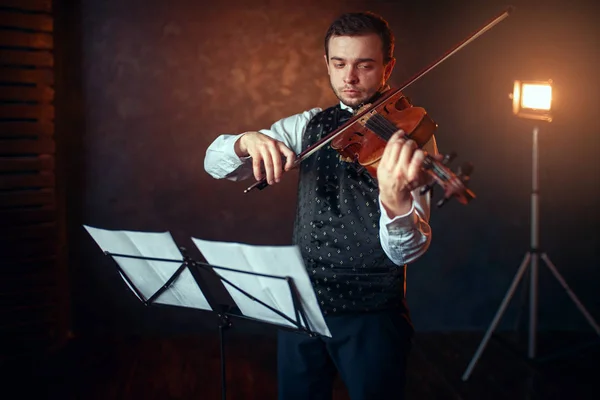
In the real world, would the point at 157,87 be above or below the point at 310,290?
above

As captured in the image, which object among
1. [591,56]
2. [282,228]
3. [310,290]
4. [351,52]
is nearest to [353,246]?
[310,290]

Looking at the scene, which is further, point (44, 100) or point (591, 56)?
point (591, 56)

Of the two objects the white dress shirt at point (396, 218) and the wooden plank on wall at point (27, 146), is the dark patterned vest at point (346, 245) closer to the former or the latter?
the white dress shirt at point (396, 218)

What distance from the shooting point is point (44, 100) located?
130 inches

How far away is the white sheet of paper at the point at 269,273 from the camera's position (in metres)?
1.44

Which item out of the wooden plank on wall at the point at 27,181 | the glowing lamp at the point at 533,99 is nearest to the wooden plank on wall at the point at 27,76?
the wooden plank on wall at the point at 27,181

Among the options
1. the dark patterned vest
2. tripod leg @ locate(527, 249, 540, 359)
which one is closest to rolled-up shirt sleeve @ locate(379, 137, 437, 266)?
the dark patterned vest

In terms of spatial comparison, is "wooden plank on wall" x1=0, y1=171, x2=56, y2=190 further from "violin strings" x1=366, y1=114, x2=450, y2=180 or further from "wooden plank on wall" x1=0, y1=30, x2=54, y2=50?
"violin strings" x1=366, y1=114, x2=450, y2=180

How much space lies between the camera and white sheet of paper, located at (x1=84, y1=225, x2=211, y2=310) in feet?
5.28

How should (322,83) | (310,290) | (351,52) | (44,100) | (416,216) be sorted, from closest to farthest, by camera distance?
(310,290), (416,216), (351,52), (44,100), (322,83)

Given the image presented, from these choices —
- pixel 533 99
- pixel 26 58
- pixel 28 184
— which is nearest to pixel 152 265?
pixel 28 184

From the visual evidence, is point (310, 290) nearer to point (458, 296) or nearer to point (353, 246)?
point (353, 246)

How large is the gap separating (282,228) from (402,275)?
1.90 metres

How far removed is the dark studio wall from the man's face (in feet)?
5.77
